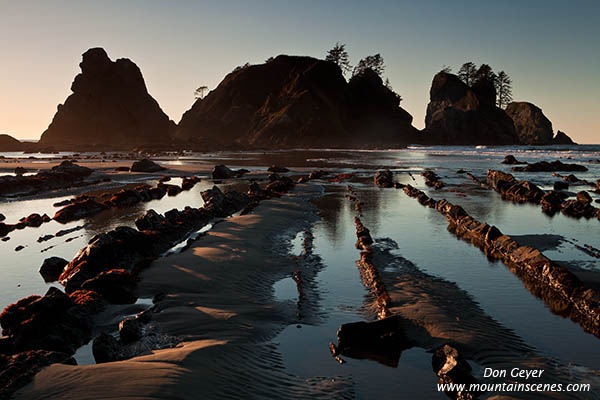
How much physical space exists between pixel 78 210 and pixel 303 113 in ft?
432

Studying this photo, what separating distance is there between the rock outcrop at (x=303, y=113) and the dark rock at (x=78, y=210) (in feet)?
350

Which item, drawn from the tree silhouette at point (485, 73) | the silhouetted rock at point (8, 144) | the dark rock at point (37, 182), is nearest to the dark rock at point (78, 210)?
the dark rock at point (37, 182)

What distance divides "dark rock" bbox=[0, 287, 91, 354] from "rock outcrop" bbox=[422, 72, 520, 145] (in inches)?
6273

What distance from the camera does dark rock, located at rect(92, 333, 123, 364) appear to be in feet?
23.4

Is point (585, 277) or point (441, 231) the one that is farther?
point (441, 231)

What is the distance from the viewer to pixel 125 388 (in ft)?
18.7

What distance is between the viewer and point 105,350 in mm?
7184

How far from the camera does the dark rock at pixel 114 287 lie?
33.8ft

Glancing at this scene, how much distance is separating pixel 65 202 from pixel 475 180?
36427mm

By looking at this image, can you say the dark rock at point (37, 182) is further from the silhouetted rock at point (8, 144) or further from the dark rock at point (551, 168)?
the silhouetted rock at point (8, 144)

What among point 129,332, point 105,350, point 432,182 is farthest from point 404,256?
point 432,182

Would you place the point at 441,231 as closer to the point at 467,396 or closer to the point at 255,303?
the point at 255,303

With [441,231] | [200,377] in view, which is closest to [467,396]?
[200,377]

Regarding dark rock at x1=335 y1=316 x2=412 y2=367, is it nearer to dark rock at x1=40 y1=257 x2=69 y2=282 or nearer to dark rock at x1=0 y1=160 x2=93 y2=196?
dark rock at x1=40 y1=257 x2=69 y2=282
